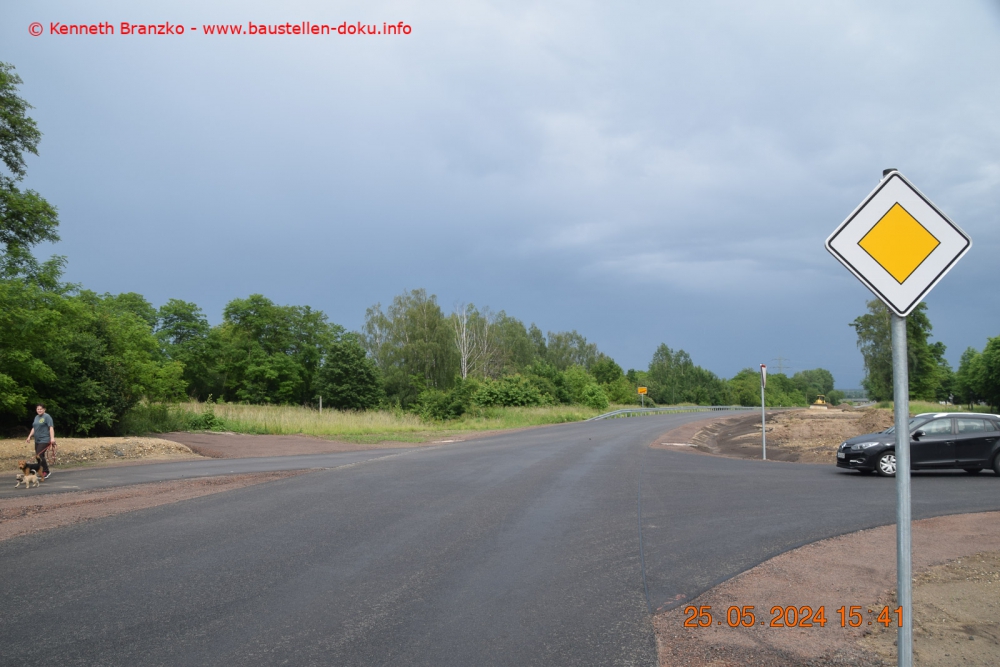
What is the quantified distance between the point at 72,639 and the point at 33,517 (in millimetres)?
7054

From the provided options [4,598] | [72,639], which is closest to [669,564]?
[72,639]

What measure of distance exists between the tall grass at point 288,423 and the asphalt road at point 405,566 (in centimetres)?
2054

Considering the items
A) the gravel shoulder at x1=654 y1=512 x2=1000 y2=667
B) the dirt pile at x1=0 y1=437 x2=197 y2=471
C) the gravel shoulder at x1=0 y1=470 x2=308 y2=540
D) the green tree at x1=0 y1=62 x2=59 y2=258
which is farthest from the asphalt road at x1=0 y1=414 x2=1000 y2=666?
the green tree at x1=0 y1=62 x2=59 y2=258

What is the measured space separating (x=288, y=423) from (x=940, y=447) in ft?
102

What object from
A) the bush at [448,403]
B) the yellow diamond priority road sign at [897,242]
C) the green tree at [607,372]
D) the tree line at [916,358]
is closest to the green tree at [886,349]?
the tree line at [916,358]

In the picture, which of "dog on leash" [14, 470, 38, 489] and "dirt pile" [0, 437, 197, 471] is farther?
"dirt pile" [0, 437, 197, 471]

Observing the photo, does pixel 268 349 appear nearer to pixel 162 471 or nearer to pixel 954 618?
pixel 162 471

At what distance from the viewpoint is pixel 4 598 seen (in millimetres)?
6219

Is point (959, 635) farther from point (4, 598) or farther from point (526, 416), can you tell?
point (526, 416)

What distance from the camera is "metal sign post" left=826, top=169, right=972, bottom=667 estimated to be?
3.63m

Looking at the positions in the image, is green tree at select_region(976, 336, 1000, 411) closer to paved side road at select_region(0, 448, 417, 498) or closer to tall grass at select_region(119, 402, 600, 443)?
tall grass at select_region(119, 402, 600, 443)

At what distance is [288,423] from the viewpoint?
37125 millimetres

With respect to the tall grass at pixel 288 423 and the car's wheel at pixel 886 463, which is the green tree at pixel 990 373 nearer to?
the tall grass at pixel 288 423

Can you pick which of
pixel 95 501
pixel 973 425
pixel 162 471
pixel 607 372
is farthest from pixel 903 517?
pixel 607 372
